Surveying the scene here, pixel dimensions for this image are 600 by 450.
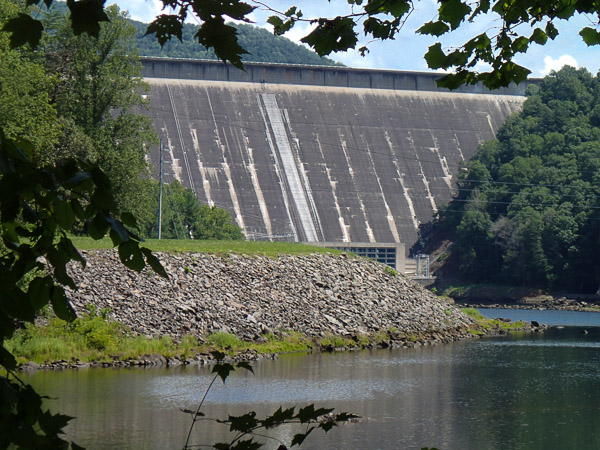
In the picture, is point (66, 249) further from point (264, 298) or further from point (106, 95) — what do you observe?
point (106, 95)

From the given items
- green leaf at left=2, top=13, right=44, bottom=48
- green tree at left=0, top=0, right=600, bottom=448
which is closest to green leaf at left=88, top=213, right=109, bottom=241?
green tree at left=0, top=0, right=600, bottom=448

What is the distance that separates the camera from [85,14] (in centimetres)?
285

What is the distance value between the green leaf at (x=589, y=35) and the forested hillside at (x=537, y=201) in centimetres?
5866

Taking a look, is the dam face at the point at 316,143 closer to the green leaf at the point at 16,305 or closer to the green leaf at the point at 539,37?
the green leaf at the point at 539,37

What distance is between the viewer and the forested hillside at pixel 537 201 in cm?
6278

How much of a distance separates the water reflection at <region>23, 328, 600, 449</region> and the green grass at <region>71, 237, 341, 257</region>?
5985mm

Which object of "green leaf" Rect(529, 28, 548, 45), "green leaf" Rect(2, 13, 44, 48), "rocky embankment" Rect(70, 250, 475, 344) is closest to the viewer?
"green leaf" Rect(2, 13, 44, 48)

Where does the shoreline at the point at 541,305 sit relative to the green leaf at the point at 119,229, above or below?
below

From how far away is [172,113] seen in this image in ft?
210

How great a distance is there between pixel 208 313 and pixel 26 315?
79.4 feet

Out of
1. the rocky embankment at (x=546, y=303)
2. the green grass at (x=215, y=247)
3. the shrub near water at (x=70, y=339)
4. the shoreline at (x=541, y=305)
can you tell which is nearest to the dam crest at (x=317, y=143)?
the shoreline at (x=541, y=305)

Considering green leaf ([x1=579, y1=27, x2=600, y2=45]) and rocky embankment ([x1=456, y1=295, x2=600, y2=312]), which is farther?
rocky embankment ([x1=456, y1=295, x2=600, y2=312])

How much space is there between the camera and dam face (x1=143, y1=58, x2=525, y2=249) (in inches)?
2399

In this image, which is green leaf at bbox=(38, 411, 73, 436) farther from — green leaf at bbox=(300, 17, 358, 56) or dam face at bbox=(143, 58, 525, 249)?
dam face at bbox=(143, 58, 525, 249)
